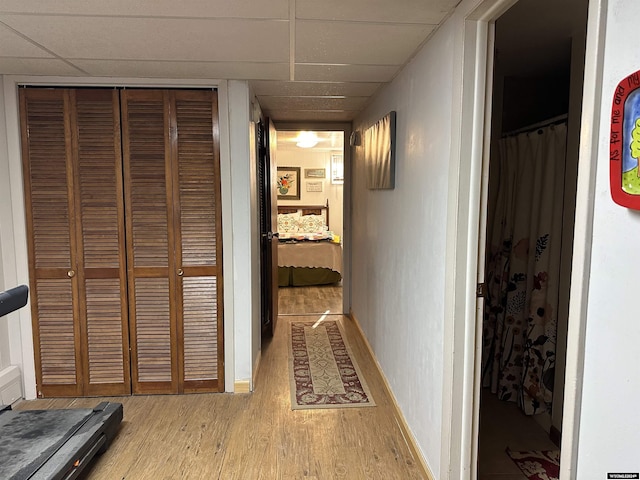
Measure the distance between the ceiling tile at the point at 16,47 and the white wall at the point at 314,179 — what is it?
6051mm

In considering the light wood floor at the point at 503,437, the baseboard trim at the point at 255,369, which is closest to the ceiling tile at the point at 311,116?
the baseboard trim at the point at 255,369

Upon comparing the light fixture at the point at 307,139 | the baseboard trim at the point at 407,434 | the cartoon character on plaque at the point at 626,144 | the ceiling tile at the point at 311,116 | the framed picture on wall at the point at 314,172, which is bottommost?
the baseboard trim at the point at 407,434

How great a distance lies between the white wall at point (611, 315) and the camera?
0.88 meters

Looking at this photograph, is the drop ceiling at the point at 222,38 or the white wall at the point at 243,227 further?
the white wall at the point at 243,227

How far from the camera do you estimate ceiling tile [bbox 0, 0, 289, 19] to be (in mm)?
1611

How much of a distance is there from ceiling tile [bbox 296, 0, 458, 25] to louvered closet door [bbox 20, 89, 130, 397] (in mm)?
1669

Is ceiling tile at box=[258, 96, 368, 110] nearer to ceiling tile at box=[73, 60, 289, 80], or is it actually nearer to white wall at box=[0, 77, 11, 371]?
ceiling tile at box=[73, 60, 289, 80]

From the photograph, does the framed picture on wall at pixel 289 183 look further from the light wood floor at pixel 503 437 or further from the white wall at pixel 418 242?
the light wood floor at pixel 503 437

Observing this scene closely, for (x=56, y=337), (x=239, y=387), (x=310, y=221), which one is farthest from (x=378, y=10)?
(x=310, y=221)

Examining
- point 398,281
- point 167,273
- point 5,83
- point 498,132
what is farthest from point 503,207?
point 5,83

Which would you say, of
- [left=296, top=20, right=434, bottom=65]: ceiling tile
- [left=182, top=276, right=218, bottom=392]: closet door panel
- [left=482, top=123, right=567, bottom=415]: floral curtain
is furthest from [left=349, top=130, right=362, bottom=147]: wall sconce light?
[left=182, top=276, right=218, bottom=392]: closet door panel

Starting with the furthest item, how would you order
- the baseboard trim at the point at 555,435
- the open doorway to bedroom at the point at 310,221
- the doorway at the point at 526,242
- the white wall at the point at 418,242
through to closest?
the open doorway to bedroom at the point at 310,221, the baseboard trim at the point at 555,435, the doorway at the point at 526,242, the white wall at the point at 418,242

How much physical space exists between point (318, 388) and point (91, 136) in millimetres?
2289

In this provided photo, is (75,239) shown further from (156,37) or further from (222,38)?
(222,38)
